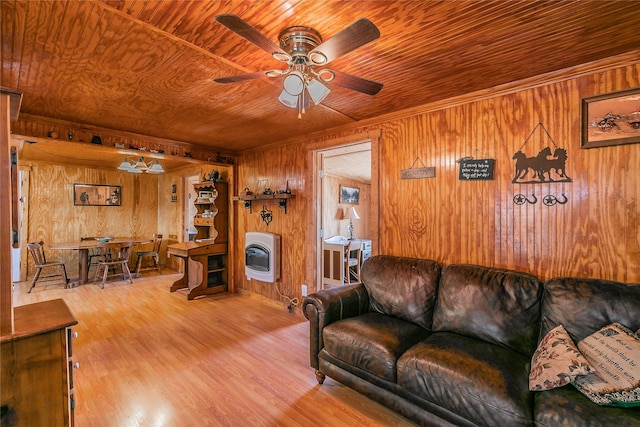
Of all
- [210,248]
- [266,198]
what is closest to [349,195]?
[266,198]

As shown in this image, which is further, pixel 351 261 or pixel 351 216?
pixel 351 216

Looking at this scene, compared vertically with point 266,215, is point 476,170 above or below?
above

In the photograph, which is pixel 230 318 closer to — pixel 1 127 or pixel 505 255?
pixel 1 127

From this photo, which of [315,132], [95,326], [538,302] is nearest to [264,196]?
[315,132]

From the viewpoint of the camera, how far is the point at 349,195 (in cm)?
625

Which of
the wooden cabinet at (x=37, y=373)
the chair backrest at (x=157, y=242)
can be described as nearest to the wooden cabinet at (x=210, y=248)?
the chair backrest at (x=157, y=242)

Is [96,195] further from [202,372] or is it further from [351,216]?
[202,372]

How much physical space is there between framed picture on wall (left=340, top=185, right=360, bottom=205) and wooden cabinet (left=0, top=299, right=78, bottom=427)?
4.98m

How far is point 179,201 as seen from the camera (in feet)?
21.7

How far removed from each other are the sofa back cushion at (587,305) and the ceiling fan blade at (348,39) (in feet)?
6.43

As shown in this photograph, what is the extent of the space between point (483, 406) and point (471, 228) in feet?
4.67

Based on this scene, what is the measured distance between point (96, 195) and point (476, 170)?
24.5ft

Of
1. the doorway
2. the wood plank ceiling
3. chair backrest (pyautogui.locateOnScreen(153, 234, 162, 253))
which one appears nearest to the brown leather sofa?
the doorway

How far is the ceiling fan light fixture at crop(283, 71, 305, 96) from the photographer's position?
159 cm
